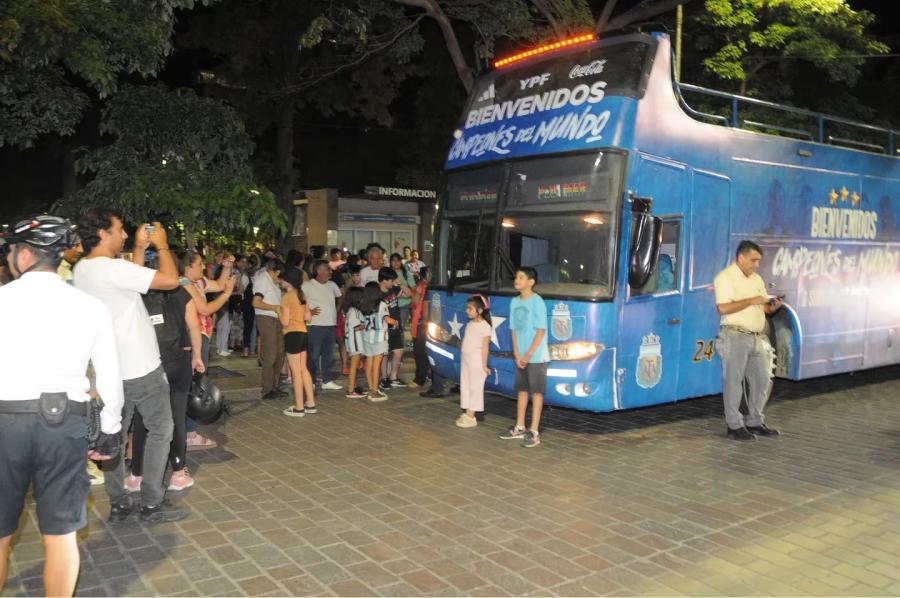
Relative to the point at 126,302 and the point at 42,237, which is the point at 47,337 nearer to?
the point at 42,237

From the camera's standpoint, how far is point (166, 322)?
18.1 feet

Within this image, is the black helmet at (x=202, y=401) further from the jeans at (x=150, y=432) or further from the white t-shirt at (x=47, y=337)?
the white t-shirt at (x=47, y=337)

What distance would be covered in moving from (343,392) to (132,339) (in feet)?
17.7

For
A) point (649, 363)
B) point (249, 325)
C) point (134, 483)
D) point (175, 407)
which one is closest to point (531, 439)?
point (649, 363)

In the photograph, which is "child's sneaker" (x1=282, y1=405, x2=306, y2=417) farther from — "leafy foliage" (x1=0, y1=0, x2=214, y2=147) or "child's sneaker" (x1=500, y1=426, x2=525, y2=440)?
"leafy foliage" (x1=0, y1=0, x2=214, y2=147)

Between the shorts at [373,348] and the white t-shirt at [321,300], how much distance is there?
716mm

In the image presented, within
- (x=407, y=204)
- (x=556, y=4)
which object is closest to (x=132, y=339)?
(x=556, y=4)

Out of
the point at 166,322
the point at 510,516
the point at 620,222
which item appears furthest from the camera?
the point at 620,222

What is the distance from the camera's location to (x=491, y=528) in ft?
16.9

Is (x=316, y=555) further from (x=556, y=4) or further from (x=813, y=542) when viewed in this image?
(x=556, y=4)

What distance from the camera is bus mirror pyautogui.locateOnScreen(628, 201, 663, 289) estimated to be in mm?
6949

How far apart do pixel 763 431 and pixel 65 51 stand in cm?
830

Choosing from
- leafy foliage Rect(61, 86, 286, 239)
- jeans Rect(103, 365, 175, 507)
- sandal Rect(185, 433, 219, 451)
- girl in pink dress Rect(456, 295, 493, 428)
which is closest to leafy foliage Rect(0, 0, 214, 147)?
leafy foliage Rect(61, 86, 286, 239)

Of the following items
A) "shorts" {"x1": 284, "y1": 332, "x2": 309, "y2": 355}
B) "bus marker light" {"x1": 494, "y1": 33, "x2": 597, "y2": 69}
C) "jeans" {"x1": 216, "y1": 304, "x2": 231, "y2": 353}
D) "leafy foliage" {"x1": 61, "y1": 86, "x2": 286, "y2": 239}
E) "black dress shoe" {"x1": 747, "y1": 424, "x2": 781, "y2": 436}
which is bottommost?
"black dress shoe" {"x1": 747, "y1": 424, "x2": 781, "y2": 436}
